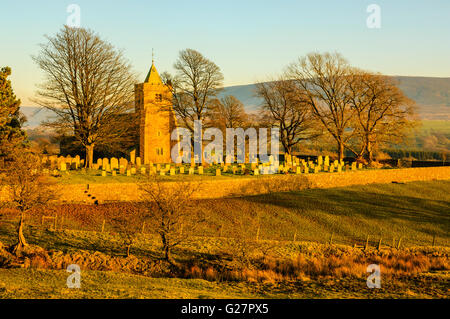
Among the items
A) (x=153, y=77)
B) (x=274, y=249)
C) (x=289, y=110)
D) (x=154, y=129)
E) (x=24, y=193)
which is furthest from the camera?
(x=154, y=129)

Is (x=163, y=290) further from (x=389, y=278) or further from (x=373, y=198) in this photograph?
(x=373, y=198)

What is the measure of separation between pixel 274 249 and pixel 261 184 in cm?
1235

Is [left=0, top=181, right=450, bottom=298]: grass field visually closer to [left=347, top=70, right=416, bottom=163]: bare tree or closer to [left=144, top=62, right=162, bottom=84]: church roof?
[left=347, top=70, right=416, bottom=163]: bare tree

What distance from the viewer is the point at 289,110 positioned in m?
47.1

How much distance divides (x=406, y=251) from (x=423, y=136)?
127 m

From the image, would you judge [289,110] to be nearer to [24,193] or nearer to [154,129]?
[154,129]

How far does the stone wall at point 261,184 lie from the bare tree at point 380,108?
7144mm

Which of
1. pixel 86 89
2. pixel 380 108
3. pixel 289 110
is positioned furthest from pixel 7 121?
pixel 380 108

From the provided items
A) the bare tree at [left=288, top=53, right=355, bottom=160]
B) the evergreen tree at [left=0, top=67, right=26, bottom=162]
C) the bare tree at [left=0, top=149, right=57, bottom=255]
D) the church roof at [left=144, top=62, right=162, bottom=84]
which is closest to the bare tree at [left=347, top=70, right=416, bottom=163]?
the bare tree at [left=288, top=53, right=355, bottom=160]

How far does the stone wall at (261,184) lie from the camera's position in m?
24.8

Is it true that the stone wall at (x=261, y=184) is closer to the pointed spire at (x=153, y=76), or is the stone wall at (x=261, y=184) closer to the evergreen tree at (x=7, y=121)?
the evergreen tree at (x=7, y=121)
